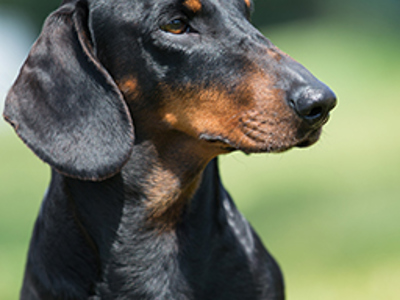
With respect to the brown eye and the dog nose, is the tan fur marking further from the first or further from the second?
the dog nose

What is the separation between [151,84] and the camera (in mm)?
2676

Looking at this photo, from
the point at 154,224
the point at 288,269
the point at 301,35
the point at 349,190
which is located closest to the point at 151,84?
the point at 154,224

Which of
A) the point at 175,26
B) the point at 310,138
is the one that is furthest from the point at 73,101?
the point at 310,138

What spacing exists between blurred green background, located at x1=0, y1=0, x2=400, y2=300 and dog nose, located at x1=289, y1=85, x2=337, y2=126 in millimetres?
1765

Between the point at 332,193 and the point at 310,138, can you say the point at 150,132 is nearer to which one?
the point at 310,138

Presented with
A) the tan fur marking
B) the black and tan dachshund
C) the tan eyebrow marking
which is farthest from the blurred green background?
the tan eyebrow marking

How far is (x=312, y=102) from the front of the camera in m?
2.35

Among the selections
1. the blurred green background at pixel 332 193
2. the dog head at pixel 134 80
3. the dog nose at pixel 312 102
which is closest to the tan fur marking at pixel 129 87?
the dog head at pixel 134 80

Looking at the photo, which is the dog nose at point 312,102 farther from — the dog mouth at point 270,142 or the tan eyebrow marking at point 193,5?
the tan eyebrow marking at point 193,5

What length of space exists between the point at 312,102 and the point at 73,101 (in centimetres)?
103

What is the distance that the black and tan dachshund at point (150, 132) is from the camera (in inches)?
100

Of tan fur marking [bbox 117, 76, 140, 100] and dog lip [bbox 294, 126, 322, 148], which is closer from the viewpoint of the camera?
dog lip [bbox 294, 126, 322, 148]

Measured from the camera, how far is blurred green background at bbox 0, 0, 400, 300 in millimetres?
5027

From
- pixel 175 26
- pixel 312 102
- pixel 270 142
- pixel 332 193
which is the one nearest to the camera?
pixel 312 102
